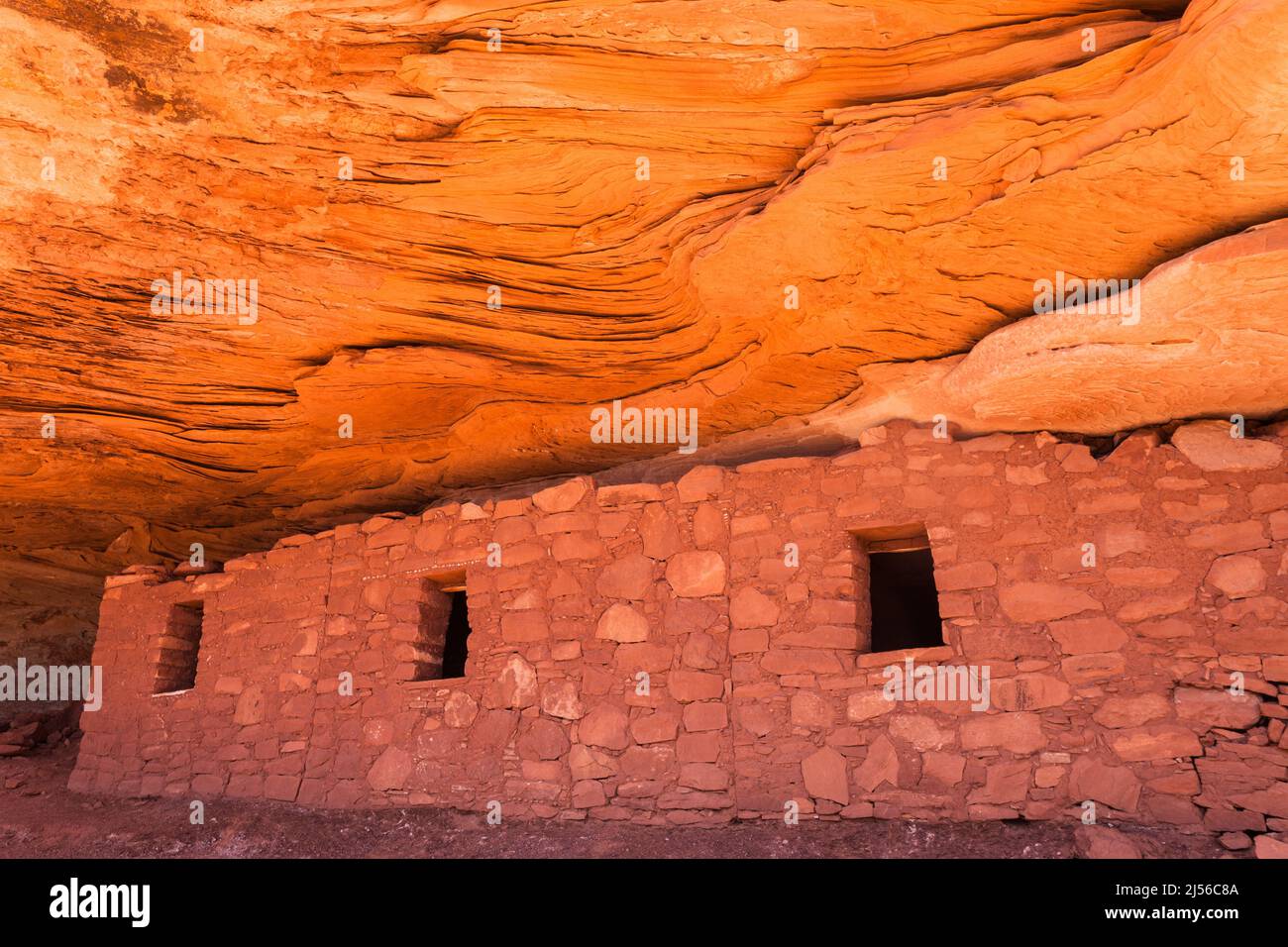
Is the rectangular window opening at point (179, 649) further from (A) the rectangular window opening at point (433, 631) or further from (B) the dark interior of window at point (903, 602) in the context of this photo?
(B) the dark interior of window at point (903, 602)

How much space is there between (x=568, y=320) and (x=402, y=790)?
9.02 feet

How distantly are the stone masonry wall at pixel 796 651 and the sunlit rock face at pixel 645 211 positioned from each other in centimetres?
47

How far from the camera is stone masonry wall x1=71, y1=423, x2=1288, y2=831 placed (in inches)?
173

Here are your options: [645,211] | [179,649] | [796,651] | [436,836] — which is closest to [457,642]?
[179,649]

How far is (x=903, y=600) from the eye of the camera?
7.57 m

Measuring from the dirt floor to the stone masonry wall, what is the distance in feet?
0.38

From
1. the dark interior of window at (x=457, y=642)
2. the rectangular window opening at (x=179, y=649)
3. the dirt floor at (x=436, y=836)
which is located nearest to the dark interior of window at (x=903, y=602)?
the dirt floor at (x=436, y=836)

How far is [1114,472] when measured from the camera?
4777mm

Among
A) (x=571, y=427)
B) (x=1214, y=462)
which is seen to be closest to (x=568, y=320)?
(x=571, y=427)

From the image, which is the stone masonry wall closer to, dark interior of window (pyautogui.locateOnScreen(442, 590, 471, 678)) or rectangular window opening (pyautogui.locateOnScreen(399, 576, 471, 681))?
rectangular window opening (pyautogui.locateOnScreen(399, 576, 471, 681))

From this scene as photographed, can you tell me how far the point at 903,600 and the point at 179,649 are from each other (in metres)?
5.19

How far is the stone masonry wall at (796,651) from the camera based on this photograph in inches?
173

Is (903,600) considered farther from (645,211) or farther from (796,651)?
(645,211)

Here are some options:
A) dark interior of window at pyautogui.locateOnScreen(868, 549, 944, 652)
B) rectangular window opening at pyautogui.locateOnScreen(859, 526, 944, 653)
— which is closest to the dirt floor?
rectangular window opening at pyautogui.locateOnScreen(859, 526, 944, 653)
